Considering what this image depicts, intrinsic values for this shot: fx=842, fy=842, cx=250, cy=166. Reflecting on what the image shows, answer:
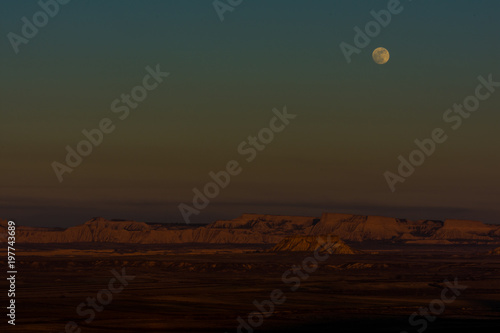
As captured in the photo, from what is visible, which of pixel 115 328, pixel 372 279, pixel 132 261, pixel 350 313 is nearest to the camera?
pixel 115 328

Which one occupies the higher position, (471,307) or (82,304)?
(82,304)

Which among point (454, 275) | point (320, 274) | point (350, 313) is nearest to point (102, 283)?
point (320, 274)

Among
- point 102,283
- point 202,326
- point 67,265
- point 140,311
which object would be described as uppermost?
point 67,265

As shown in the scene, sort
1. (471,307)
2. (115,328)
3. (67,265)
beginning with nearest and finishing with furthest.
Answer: (115,328) → (471,307) → (67,265)

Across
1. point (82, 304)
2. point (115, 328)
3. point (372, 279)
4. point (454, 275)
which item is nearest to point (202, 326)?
point (115, 328)

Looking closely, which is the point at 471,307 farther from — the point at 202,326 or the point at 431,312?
the point at 202,326

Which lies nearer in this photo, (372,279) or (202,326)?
(202,326)
